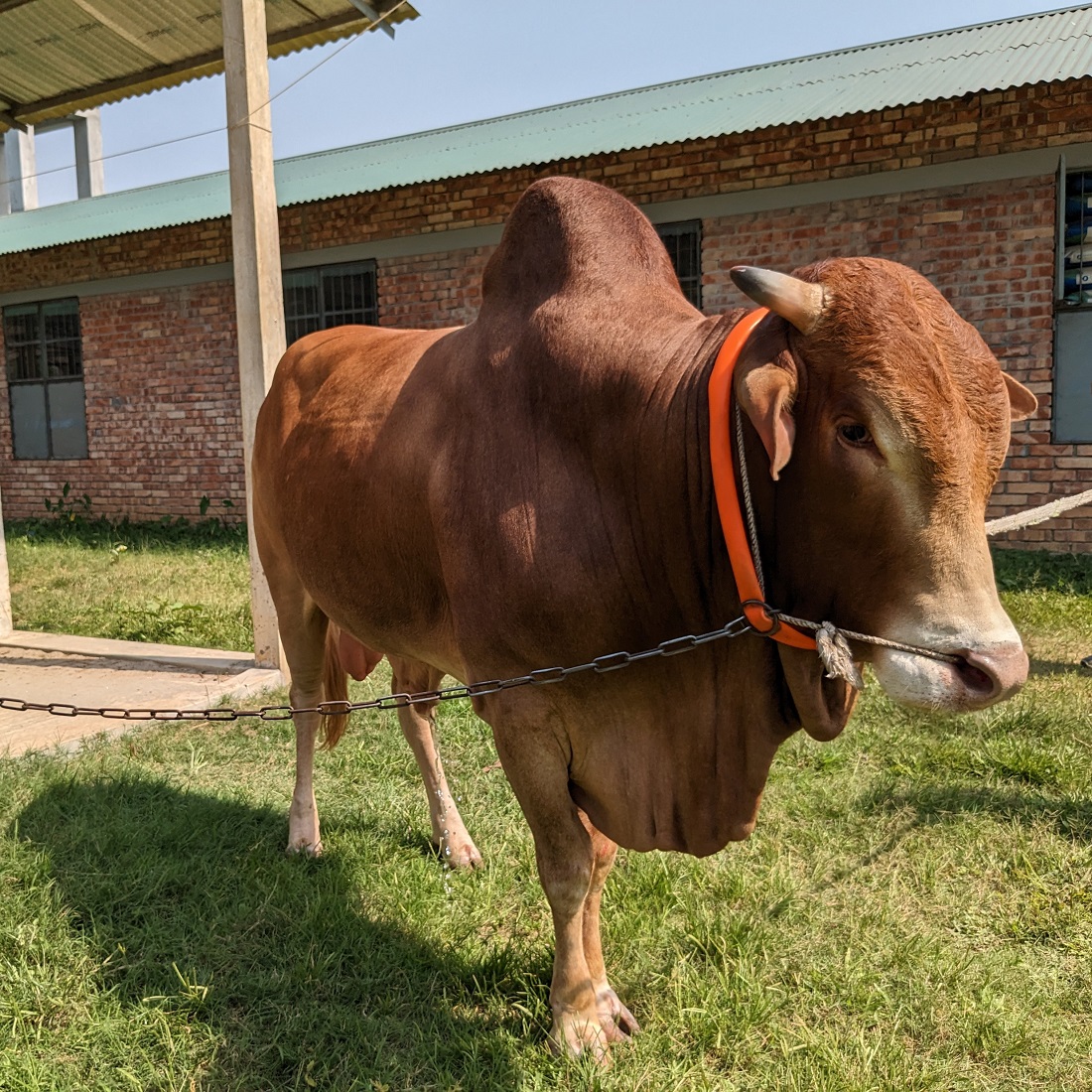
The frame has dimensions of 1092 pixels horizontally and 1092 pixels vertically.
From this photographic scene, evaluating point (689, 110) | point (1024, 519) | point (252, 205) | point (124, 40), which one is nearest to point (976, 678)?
point (1024, 519)

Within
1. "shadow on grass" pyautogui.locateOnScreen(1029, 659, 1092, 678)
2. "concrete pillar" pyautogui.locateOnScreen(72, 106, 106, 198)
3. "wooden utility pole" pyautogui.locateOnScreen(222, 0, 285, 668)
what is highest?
"concrete pillar" pyautogui.locateOnScreen(72, 106, 106, 198)

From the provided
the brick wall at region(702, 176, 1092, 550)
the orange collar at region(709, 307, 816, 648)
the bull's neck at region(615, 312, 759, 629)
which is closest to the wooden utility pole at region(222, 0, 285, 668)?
the bull's neck at region(615, 312, 759, 629)

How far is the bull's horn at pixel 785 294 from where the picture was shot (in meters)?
1.64

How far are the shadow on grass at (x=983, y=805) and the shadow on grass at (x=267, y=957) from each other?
1.70m

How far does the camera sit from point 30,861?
312 cm

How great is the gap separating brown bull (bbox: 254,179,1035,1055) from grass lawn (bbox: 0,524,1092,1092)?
314 mm

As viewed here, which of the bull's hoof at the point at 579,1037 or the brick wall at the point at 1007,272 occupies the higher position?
the brick wall at the point at 1007,272

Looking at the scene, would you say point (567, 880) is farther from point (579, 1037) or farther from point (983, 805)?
point (983, 805)

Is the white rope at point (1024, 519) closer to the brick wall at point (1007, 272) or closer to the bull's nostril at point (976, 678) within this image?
the bull's nostril at point (976, 678)

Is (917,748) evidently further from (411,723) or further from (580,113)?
(580,113)

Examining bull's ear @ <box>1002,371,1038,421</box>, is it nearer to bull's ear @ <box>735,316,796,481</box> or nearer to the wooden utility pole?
bull's ear @ <box>735,316,796,481</box>

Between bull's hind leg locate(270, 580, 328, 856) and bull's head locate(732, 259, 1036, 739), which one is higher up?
bull's head locate(732, 259, 1036, 739)

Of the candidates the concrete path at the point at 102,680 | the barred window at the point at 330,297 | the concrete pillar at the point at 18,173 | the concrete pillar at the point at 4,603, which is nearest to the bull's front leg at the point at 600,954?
the concrete path at the point at 102,680

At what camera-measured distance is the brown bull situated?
1598 mm
